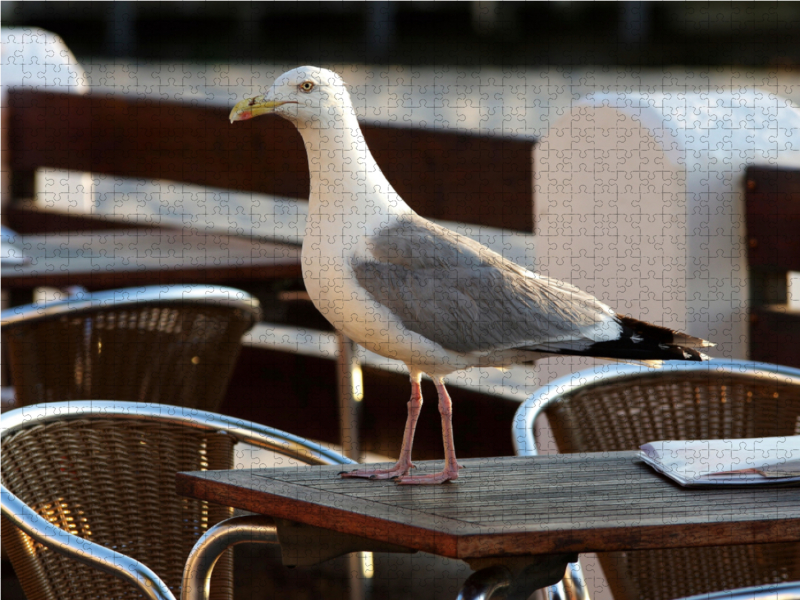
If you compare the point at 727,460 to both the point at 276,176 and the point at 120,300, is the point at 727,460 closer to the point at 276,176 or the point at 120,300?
the point at 120,300

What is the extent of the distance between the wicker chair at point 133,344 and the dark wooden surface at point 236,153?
2.17ft

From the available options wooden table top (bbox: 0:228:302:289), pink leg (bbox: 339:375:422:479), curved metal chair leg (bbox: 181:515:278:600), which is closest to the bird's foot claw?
pink leg (bbox: 339:375:422:479)

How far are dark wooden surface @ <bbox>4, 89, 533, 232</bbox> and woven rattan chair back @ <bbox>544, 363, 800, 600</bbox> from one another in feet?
2.45

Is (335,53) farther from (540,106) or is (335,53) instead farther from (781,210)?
(540,106)

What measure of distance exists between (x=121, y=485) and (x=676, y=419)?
0.94 m

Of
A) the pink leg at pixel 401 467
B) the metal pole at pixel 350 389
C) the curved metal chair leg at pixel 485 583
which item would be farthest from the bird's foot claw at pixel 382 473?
the metal pole at pixel 350 389

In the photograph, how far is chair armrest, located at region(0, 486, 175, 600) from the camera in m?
1.42

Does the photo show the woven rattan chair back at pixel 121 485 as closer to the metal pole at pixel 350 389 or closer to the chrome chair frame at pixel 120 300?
the chrome chair frame at pixel 120 300

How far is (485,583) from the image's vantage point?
3.71 feet

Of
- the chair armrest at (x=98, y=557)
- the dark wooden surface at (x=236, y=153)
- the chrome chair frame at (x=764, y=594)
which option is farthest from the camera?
the dark wooden surface at (x=236, y=153)

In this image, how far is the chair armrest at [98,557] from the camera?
1.42 metres

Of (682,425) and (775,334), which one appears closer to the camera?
(682,425)

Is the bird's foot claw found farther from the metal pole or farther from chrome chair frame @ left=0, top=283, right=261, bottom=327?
the metal pole

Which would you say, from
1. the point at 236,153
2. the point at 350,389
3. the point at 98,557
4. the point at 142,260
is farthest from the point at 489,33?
the point at 236,153
